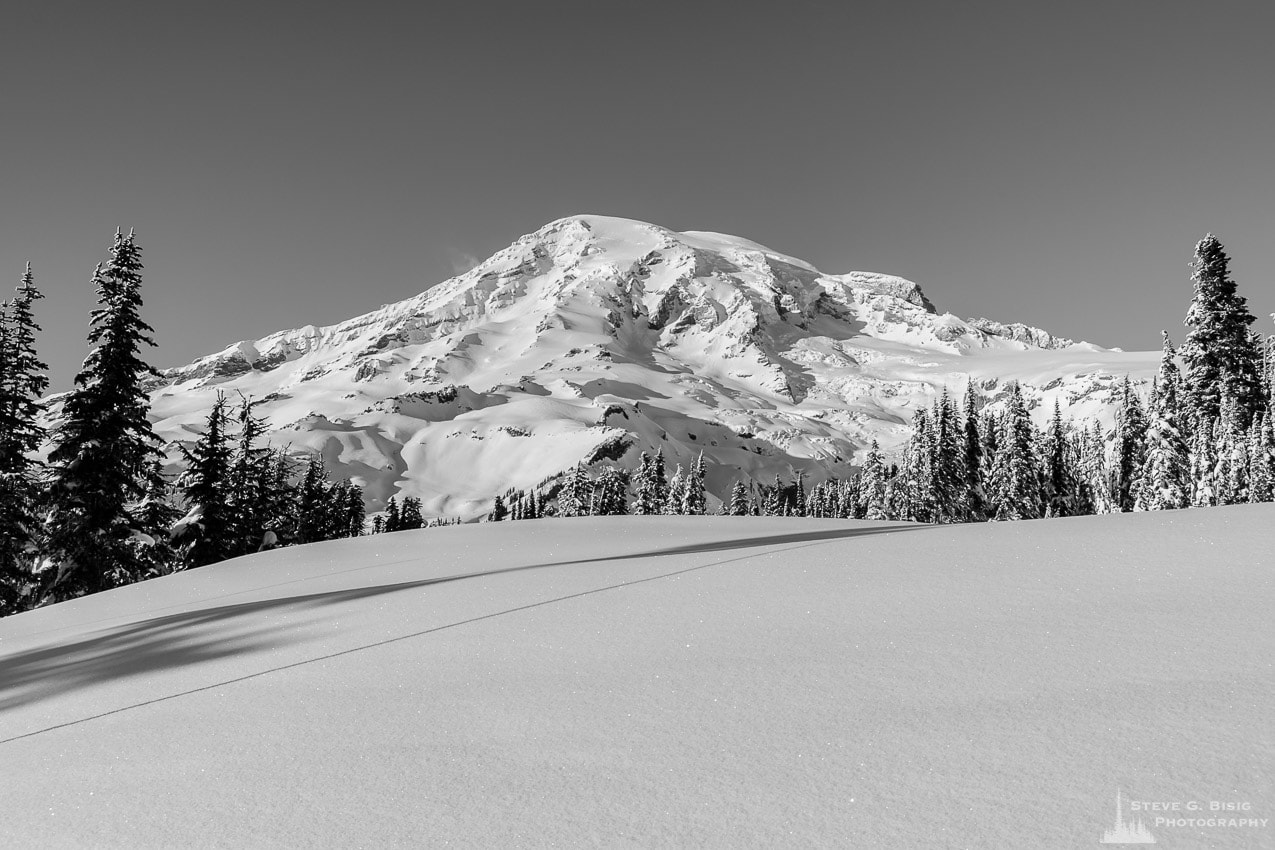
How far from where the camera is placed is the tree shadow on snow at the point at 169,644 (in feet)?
22.8

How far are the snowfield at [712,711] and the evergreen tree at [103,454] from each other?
16588 millimetres

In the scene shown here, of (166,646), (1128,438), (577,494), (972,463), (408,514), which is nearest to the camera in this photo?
Result: (166,646)

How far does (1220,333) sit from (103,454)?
45350 millimetres

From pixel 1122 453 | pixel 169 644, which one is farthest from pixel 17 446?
pixel 1122 453

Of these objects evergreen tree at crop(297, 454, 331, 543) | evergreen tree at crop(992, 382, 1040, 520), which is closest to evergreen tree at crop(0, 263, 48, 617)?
evergreen tree at crop(297, 454, 331, 543)

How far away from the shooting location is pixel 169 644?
26.4 feet

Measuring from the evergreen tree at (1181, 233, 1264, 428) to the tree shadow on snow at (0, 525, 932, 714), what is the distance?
3455cm

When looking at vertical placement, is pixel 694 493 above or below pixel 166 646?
below

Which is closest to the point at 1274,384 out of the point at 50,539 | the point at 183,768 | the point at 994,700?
the point at 994,700

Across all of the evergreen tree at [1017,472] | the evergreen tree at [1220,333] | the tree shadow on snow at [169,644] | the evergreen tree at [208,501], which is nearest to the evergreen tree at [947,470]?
the evergreen tree at [1017,472]

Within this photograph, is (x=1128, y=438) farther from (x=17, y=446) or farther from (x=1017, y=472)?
(x=17, y=446)

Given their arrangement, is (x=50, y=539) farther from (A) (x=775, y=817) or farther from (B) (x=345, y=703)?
(A) (x=775, y=817)

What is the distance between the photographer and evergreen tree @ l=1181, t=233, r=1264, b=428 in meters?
34.2

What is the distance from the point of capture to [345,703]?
195 inches
